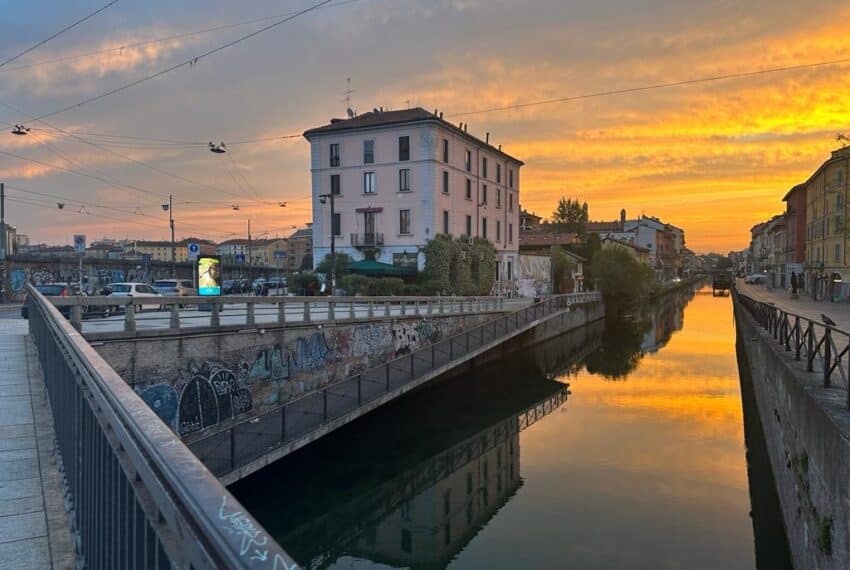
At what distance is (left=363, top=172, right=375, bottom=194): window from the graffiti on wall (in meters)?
23.3

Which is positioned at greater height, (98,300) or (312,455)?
(98,300)

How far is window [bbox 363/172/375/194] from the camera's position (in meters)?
45.7

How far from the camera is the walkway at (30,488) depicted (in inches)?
138

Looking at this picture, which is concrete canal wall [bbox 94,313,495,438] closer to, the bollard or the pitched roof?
the bollard

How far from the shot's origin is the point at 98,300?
11914 millimetres

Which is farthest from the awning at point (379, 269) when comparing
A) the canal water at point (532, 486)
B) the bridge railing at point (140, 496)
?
the bridge railing at point (140, 496)

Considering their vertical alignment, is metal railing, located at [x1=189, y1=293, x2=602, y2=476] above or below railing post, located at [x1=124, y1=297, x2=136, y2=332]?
below

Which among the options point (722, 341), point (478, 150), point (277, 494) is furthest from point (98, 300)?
point (722, 341)

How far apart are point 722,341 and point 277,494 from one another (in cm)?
4197

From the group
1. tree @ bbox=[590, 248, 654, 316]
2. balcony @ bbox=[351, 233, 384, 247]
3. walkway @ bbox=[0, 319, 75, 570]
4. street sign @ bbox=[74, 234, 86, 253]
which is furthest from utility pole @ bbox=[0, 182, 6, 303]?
tree @ bbox=[590, 248, 654, 316]

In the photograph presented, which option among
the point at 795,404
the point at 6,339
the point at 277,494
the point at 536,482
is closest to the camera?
the point at 795,404

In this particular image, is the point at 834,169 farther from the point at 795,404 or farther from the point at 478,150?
the point at 795,404

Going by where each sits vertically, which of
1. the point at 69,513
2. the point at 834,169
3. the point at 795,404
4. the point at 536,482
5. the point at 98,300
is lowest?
the point at 536,482

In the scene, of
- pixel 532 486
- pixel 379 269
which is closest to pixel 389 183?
pixel 379 269
